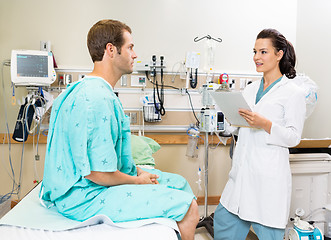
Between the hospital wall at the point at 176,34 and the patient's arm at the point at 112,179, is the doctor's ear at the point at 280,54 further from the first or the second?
the hospital wall at the point at 176,34

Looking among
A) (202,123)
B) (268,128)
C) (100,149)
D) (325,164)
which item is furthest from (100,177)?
(325,164)

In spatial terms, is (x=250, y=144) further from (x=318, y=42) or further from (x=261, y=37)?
(x=318, y=42)

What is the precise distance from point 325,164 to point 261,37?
1.19 meters

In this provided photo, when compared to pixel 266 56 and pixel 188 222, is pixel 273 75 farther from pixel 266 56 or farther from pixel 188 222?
pixel 188 222

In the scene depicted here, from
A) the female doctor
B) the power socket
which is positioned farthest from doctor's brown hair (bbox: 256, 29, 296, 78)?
the power socket

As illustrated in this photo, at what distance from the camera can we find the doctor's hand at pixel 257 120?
1628 mm

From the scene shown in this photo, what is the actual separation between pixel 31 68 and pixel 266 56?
2.07 m

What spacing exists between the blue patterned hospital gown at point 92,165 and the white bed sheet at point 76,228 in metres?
0.04

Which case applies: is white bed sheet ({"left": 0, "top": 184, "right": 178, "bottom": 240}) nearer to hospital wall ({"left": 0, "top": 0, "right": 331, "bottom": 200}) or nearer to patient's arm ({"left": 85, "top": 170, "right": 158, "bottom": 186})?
patient's arm ({"left": 85, "top": 170, "right": 158, "bottom": 186})

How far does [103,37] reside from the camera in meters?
1.37

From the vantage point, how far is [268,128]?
64.3 inches

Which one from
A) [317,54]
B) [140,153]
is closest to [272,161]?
[140,153]

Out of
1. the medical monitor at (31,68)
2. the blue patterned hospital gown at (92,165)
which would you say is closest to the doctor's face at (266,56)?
the blue patterned hospital gown at (92,165)

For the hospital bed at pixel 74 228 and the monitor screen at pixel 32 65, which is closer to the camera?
the hospital bed at pixel 74 228
